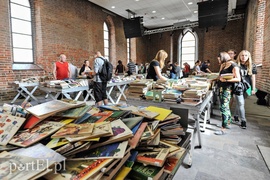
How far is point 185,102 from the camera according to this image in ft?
6.17

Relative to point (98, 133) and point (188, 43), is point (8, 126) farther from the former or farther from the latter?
point (188, 43)

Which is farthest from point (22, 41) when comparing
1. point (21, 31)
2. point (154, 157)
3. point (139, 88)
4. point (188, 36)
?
point (188, 36)

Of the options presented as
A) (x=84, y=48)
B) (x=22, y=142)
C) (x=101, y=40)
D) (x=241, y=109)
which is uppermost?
(x=101, y=40)

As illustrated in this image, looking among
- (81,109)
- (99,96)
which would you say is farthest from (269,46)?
(81,109)

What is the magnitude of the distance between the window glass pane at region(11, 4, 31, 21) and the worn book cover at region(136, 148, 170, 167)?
676 cm

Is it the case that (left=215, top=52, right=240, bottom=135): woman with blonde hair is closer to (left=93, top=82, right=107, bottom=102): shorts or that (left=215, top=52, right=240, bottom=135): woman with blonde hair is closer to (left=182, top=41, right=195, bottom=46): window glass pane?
(left=93, top=82, right=107, bottom=102): shorts

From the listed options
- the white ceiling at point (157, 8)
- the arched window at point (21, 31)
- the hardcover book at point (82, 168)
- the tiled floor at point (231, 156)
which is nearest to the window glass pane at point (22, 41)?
the arched window at point (21, 31)

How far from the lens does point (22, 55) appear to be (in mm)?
5887

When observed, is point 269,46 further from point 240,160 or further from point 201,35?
point 201,35

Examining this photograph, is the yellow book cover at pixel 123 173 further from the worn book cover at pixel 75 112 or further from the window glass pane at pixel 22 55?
the window glass pane at pixel 22 55

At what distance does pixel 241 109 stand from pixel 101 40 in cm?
731

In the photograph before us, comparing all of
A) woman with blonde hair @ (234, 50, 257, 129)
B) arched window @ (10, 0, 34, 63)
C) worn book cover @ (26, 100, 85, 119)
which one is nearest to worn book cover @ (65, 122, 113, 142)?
worn book cover @ (26, 100, 85, 119)

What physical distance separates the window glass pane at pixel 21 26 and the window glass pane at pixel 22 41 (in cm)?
16

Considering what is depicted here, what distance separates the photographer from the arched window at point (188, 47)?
12.1 m
